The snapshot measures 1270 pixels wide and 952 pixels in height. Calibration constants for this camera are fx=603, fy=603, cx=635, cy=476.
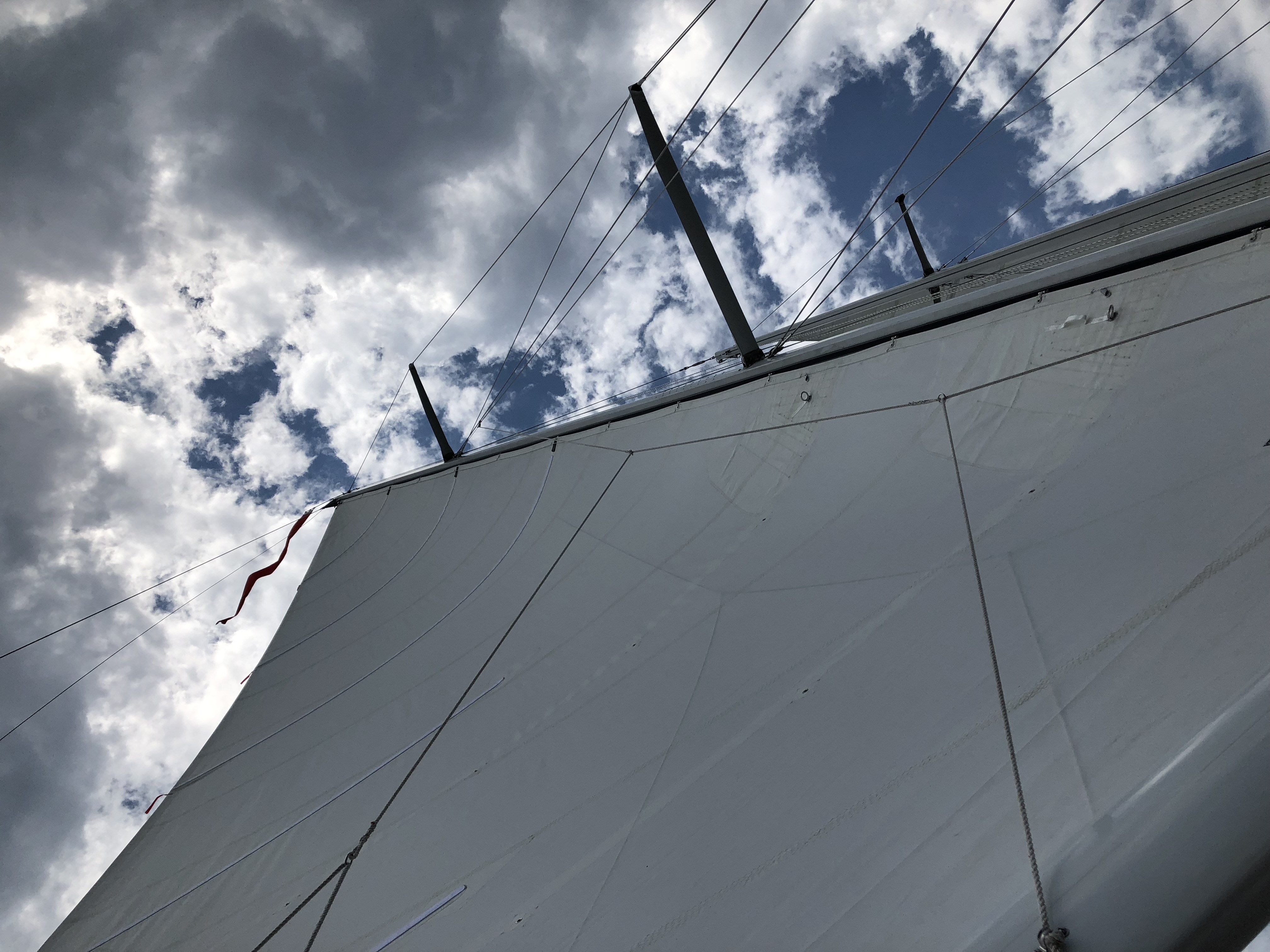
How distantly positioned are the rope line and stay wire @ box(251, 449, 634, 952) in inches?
87.1

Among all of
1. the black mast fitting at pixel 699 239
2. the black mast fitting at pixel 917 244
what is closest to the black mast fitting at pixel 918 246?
the black mast fitting at pixel 917 244

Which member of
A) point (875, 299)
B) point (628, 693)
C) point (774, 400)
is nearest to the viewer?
point (628, 693)

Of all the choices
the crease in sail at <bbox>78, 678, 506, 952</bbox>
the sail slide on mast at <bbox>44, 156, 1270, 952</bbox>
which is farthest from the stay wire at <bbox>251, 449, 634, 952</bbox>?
the crease in sail at <bbox>78, 678, 506, 952</bbox>

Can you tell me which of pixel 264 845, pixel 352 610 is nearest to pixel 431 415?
pixel 352 610

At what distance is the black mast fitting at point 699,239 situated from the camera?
166 inches

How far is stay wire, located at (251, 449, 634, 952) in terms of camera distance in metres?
2.18

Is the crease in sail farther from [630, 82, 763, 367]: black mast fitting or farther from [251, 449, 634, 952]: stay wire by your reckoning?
[630, 82, 763, 367]: black mast fitting

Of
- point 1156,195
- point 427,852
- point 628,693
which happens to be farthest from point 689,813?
point 1156,195

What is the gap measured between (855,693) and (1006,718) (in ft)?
2.07

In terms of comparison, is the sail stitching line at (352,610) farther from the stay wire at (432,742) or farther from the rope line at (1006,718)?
the rope line at (1006,718)

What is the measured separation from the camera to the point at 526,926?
171 cm

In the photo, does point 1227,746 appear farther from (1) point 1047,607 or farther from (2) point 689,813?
(2) point 689,813

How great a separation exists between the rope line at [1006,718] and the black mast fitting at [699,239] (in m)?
1.85

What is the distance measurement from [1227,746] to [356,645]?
4845mm
